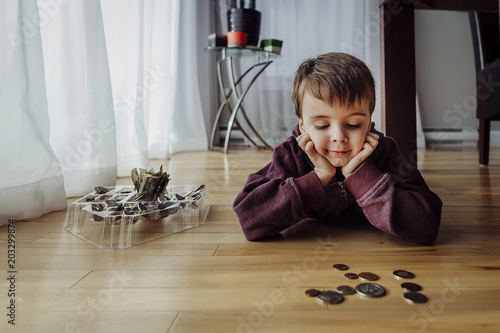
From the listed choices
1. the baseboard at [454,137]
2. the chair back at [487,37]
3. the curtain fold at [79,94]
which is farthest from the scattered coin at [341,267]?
the baseboard at [454,137]

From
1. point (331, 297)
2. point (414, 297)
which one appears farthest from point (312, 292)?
point (414, 297)

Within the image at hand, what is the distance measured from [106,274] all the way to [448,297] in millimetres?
528

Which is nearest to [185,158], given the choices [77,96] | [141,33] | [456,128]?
[141,33]

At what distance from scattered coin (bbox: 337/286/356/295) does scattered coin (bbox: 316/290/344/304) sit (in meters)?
0.01

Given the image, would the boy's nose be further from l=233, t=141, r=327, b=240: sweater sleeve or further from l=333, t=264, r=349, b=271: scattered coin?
l=333, t=264, r=349, b=271: scattered coin

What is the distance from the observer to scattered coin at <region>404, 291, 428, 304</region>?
563 mm

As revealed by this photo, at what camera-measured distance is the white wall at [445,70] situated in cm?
329

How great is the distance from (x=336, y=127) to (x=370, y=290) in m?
0.31

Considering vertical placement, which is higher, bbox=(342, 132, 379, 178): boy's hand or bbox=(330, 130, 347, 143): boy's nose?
bbox=(330, 130, 347, 143): boy's nose

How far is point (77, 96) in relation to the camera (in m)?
1.31

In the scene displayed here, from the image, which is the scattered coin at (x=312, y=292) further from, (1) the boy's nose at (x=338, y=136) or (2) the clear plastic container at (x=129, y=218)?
(2) the clear plastic container at (x=129, y=218)

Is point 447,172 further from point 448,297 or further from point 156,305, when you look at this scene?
point 156,305

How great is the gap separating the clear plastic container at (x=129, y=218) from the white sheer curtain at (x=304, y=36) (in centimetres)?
236

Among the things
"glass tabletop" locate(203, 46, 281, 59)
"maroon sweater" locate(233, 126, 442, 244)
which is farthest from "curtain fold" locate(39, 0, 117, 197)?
"glass tabletop" locate(203, 46, 281, 59)
